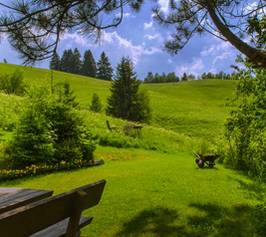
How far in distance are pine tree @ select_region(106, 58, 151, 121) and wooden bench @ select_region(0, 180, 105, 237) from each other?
151ft

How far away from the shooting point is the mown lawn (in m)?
6.92

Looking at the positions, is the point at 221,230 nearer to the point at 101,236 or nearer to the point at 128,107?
the point at 101,236

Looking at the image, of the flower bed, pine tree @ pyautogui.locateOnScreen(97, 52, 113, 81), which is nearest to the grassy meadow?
the flower bed

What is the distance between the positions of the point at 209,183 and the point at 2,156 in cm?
662

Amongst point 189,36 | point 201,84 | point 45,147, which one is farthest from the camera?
point 201,84

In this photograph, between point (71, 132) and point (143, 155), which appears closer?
point (71, 132)

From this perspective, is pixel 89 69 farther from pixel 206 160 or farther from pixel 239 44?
pixel 239 44

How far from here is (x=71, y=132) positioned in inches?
563

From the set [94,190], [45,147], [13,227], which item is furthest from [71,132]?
[13,227]

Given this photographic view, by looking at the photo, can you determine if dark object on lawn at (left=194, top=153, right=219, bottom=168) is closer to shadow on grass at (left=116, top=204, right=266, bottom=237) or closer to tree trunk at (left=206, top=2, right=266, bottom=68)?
shadow on grass at (left=116, top=204, right=266, bottom=237)

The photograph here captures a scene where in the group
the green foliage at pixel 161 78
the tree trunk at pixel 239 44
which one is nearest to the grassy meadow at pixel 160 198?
the tree trunk at pixel 239 44

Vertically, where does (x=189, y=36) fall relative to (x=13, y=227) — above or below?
above

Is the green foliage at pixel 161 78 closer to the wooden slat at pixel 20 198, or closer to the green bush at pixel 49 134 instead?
the green bush at pixel 49 134

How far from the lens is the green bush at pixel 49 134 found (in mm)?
12953
